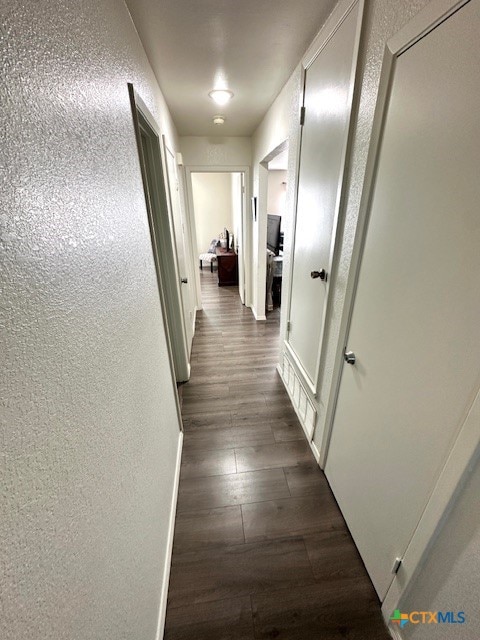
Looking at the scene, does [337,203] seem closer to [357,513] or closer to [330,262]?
[330,262]

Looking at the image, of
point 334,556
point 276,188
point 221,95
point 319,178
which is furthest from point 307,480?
point 276,188

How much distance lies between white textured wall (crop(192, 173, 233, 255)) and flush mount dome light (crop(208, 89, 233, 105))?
12.9 feet

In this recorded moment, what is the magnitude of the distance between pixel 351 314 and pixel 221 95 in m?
2.02

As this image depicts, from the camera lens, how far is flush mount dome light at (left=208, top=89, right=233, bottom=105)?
2.00 meters

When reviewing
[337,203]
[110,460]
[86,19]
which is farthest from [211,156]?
[110,460]

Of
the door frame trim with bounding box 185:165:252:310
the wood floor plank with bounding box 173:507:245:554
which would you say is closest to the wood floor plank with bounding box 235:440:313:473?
the wood floor plank with bounding box 173:507:245:554

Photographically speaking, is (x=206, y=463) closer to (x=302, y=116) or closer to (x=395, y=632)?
(x=395, y=632)

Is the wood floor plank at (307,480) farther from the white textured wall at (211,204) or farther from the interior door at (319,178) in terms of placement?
the white textured wall at (211,204)

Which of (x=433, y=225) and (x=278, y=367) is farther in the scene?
(x=278, y=367)

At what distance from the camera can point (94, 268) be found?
66 centimetres

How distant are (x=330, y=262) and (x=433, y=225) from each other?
2.02 ft

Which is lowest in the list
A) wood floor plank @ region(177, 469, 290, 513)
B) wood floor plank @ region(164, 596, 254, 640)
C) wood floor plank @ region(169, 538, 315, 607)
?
wood floor plank @ region(164, 596, 254, 640)

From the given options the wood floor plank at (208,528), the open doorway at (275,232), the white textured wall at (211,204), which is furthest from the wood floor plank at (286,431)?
the white textured wall at (211,204)

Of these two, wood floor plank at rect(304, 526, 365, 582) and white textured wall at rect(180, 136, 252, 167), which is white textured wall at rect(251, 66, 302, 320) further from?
wood floor plank at rect(304, 526, 365, 582)
